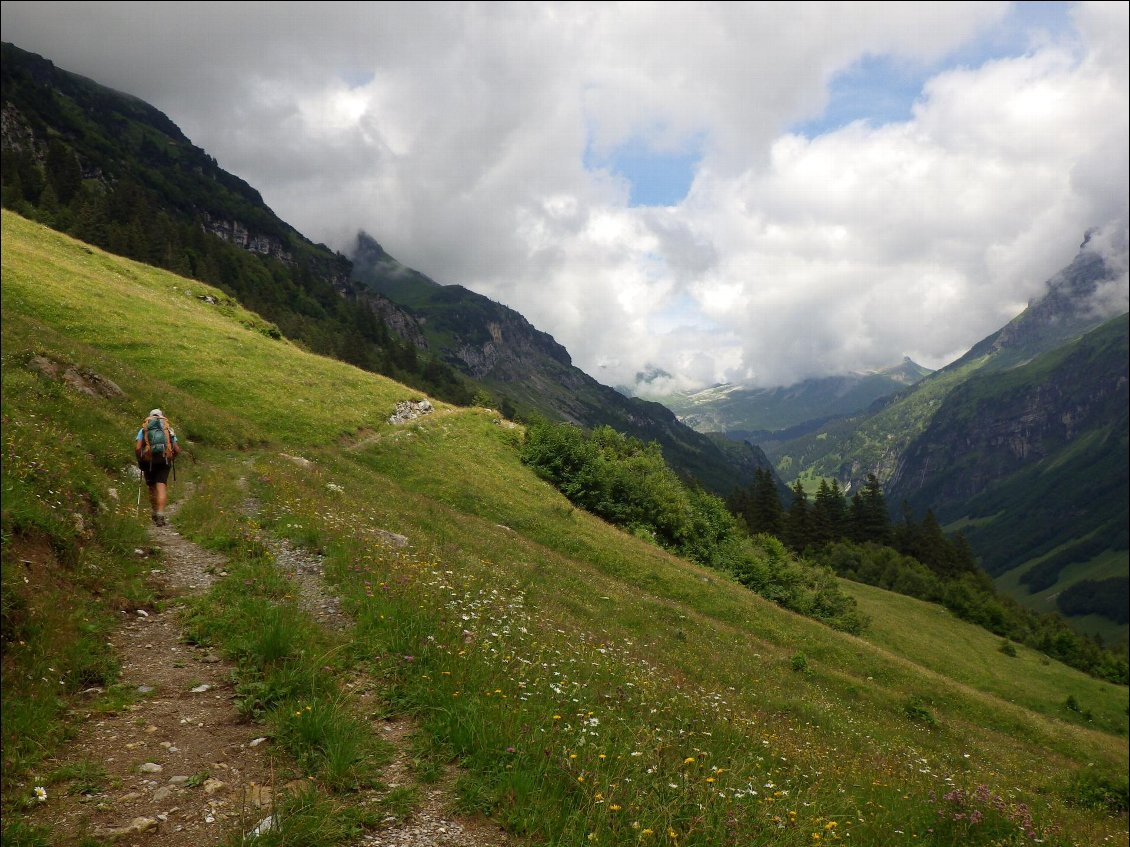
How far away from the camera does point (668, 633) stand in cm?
2055

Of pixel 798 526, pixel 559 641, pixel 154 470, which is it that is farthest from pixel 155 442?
pixel 798 526

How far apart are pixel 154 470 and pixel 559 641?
38.2 ft

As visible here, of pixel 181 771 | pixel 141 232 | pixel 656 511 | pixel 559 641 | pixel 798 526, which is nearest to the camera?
pixel 181 771

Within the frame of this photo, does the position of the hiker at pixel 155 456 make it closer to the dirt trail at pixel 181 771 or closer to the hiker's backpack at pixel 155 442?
the hiker's backpack at pixel 155 442

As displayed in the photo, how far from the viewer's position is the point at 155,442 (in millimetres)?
14578

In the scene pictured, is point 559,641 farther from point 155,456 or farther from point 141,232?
point 141,232

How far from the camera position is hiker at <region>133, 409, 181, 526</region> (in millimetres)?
14594

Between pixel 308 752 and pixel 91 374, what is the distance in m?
25.8

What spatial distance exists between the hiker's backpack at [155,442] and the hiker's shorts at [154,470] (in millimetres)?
106

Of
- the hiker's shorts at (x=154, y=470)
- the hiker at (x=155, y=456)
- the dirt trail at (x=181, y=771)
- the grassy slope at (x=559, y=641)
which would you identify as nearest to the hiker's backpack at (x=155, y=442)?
the hiker at (x=155, y=456)

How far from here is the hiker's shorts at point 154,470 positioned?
14.6 meters

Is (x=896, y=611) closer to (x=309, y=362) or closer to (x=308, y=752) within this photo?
(x=309, y=362)

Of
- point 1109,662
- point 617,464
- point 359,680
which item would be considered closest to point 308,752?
point 359,680

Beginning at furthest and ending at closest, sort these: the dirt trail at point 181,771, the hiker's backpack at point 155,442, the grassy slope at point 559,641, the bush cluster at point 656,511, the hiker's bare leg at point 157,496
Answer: the bush cluster at point 656,511 < the hiker's bare leg at point 157,496 < the hiker's backpack at point 155,442 < the grassy slope at point 559,641 < the dirt trail at point 181,771
